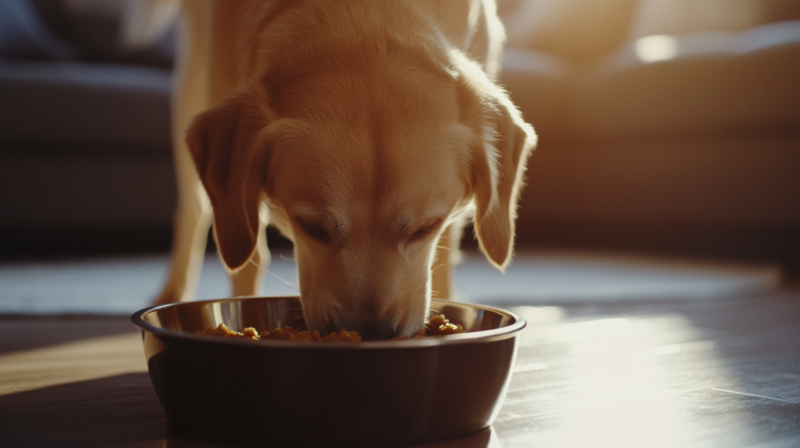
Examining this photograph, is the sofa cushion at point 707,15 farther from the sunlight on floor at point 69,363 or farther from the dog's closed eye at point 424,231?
the sunlight on floor at point 69,363

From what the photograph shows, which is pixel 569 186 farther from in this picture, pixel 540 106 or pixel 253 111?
pixel 253 111

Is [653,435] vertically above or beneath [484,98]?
beneath

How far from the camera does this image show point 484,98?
164 cm

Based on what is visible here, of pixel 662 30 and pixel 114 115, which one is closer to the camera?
pixel 114 115

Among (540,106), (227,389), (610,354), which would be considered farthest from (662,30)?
(227,389)

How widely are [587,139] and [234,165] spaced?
329 centimetres

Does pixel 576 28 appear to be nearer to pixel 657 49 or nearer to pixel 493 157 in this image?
pixel 657 49

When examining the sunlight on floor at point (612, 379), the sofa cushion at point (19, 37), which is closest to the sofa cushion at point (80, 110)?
the sofa cushion at point (19, 37)

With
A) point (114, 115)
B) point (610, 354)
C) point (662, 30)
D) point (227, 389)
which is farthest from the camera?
point (662, 30)

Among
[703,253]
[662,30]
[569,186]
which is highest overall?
[662,30]

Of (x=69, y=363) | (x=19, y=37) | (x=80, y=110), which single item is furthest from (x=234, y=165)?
(x=19, y=37)

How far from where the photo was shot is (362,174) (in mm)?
1349

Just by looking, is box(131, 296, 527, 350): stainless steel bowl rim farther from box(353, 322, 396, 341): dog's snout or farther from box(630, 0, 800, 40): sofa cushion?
box(630, 0, 800, 40): sofa cushion

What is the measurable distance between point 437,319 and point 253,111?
23.4 inches
